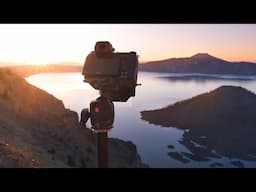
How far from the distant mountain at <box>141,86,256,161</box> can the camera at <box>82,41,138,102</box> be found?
4520 cm

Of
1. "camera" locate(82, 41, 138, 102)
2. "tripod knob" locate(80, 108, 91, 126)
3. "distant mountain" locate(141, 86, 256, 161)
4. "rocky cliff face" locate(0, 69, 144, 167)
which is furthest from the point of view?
"distant mountain" locate(141, 86, 256, 161)

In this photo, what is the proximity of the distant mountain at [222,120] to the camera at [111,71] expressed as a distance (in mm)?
45204

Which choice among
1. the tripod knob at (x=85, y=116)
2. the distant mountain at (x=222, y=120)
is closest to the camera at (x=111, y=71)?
the tripod knob at (x=85, y=116)

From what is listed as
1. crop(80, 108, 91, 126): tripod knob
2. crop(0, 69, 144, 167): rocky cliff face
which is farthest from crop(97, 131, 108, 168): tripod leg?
crop(0, 69, 144, 167): rocky cliff face

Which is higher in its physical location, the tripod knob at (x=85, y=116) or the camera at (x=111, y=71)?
the camera at (x=111, y=71)

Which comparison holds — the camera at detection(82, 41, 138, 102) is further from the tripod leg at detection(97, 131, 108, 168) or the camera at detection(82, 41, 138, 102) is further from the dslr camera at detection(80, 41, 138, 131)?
the tripod leg at detection(97, 131, 108, 168)

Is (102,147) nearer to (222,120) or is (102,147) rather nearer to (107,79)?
(107,79)

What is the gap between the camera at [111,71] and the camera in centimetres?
253

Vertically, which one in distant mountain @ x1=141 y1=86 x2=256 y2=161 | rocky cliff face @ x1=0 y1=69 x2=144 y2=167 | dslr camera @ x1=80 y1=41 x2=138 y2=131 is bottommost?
distant mountain @ x1=141 y1=86 x2=256 y2=161

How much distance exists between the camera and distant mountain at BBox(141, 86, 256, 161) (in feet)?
163

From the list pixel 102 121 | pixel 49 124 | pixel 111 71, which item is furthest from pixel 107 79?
pixel 49 124

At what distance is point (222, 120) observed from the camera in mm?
55031

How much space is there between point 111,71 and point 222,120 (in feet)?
178

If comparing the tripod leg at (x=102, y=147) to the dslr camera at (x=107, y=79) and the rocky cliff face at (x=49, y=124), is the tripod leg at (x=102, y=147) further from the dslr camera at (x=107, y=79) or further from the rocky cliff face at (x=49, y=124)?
Answer: the rocky cliff face at (x=49, y=124)
